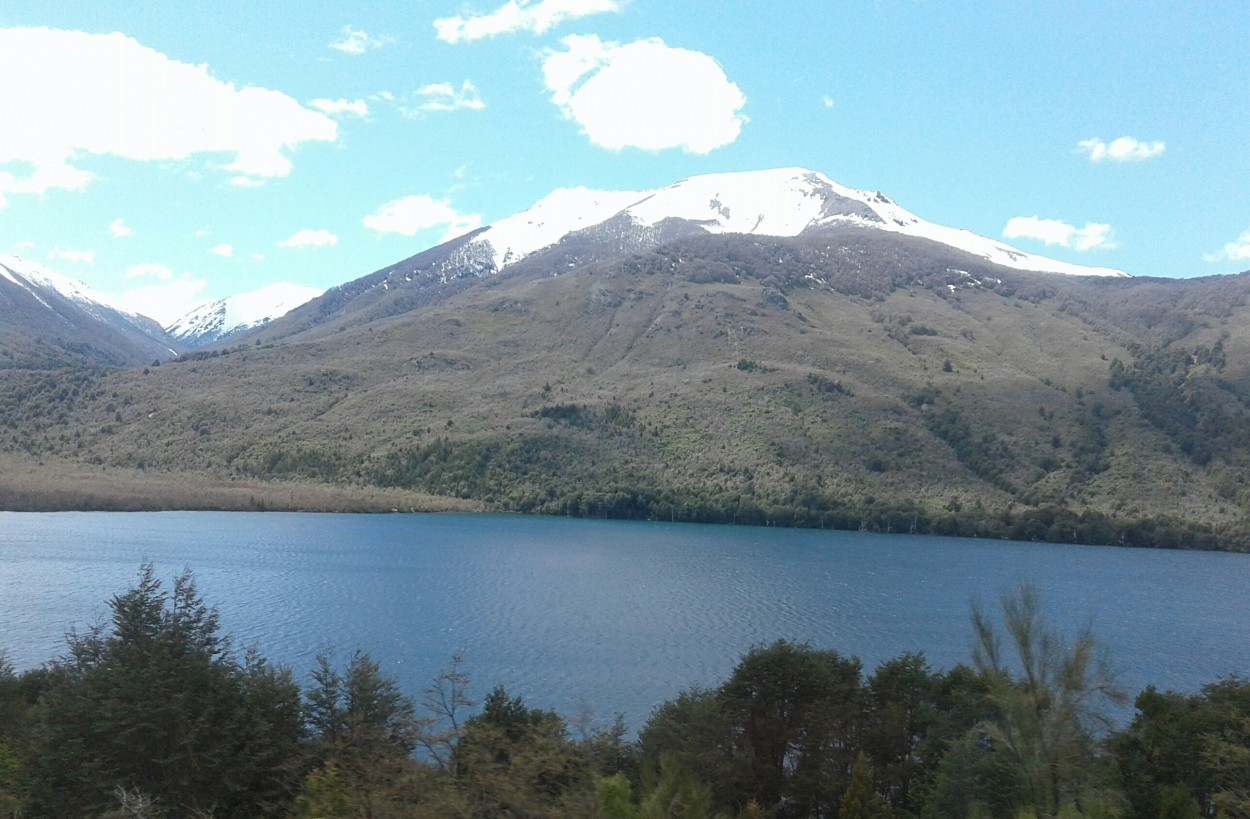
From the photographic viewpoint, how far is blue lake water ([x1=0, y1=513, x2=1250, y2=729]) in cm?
4997

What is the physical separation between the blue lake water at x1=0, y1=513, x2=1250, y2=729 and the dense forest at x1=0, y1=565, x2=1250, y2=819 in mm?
6580

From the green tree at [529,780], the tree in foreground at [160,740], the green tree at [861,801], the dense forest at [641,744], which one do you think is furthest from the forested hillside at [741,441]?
the green tree at [529,780]

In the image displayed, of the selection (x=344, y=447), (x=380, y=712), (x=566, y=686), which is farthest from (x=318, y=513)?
(x=380, y=712)

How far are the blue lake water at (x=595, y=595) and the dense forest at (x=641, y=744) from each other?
6580 millimetres

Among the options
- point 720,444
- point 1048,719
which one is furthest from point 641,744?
point 720,444

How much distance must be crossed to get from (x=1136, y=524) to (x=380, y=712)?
409 feet

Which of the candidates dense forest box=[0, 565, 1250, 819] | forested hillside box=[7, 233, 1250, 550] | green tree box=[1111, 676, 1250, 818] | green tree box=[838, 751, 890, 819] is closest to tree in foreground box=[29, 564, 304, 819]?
dense forest box=[0, 565, 1250, 819]

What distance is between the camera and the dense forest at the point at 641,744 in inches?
617

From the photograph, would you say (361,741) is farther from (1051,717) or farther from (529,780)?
(1051,717)

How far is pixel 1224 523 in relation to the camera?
125 metres

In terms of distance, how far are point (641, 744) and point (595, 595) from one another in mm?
43751

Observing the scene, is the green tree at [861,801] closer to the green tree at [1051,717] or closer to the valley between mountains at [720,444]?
the green tree at [1051,717]

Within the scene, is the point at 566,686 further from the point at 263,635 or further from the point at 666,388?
the point at 666,388

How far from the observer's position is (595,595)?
72438 mm
